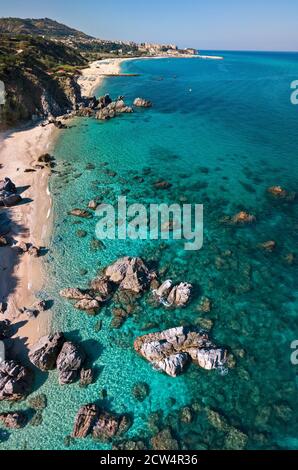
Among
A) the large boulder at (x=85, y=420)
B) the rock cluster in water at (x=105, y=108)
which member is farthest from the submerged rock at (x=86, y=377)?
the rock cluster in water at (x=105, y=108)

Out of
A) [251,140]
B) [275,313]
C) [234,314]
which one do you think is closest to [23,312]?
[234,314]

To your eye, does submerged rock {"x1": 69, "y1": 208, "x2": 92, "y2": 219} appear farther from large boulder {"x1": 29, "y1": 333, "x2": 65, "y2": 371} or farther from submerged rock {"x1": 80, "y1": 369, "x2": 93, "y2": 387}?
submerged rock {"x1": 80, "y1": 369, "x2": 93, "y2": 387}

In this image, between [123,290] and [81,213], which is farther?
[81,213]

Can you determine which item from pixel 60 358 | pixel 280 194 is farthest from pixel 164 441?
pixel 280 194

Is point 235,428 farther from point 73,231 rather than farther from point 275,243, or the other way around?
point 73,231

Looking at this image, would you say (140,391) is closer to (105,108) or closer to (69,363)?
(69,363)

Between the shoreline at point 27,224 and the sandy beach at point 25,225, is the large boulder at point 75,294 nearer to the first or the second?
the shoreline at point 27,224

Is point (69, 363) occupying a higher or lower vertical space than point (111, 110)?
lower
